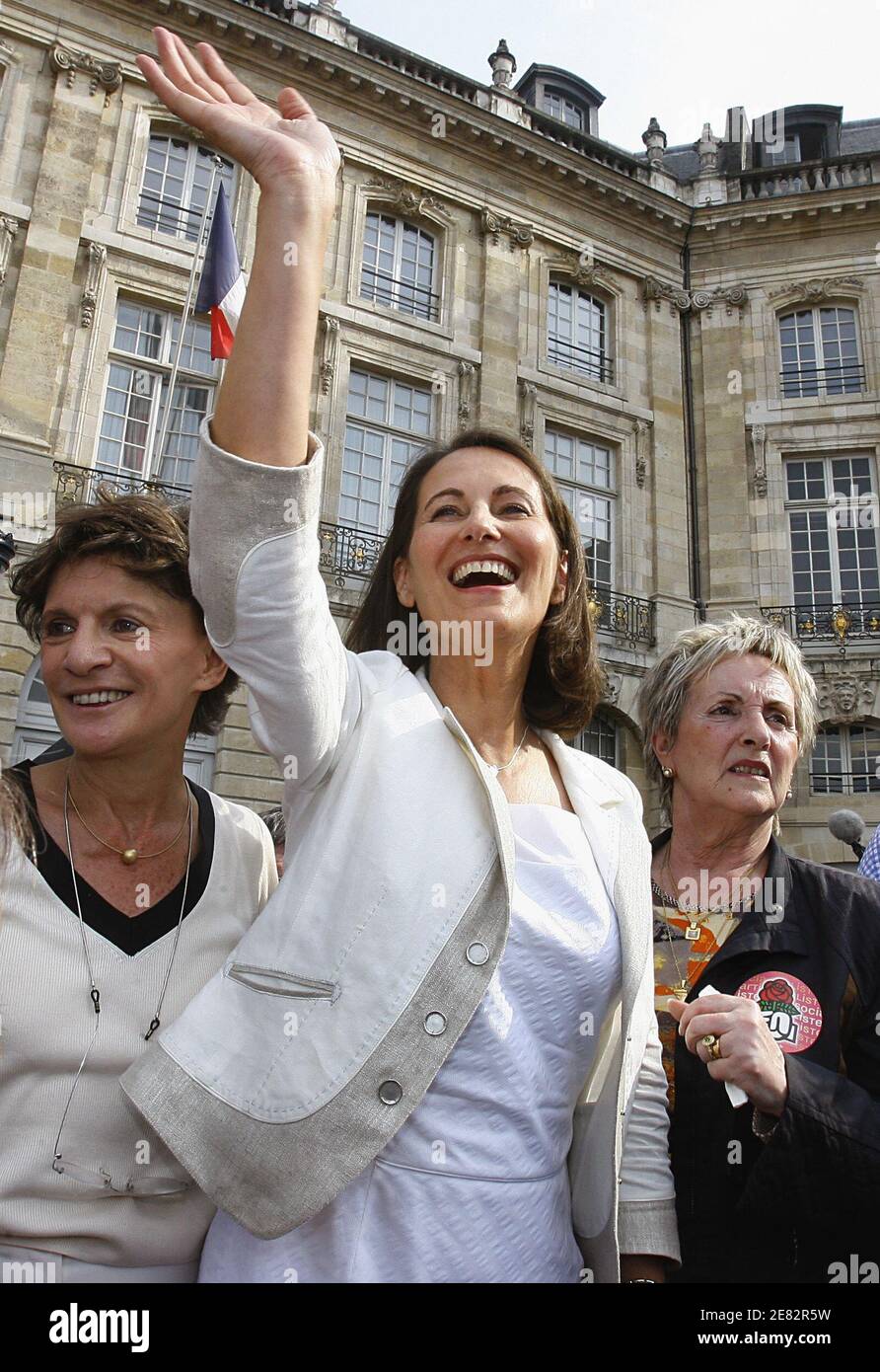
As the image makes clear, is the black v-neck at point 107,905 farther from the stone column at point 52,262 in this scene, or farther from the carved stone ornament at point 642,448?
the carved stone ornament at point 642,448

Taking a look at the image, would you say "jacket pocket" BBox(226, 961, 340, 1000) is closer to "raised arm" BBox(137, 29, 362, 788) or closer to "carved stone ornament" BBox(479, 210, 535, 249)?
"raised arm" BBox(137, 29, 362, 788)

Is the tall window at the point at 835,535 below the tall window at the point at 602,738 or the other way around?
the other way around

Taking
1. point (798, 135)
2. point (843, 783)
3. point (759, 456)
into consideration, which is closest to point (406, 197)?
point (759, 456)

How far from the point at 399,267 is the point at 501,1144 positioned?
15.5 meters

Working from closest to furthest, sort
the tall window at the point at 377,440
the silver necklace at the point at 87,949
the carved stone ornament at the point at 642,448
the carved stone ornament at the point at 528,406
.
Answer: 1. the silver necklace at the point at 87,949
2. the tall window at the point at 377,440
3. the carved stone ornament at the point at 528,406
4. the carved stone ornament at the point at 642,448

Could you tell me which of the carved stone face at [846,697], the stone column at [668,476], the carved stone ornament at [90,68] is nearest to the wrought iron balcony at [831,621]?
the carved stone face at [846,697]

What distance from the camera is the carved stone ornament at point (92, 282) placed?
12172mm

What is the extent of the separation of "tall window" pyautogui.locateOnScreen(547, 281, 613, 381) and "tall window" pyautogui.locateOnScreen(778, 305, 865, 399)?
3231 millimetres

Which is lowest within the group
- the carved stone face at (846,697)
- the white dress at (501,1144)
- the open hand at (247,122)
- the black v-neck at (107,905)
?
the white dress at (501,1144)

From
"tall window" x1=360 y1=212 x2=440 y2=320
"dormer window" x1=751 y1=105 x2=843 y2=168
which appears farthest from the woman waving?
"dormer window" x1=751 y1=105 x2=843 y2=168

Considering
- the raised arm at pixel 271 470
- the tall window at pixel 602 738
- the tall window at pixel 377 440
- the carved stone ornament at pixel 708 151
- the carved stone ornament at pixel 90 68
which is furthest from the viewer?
the carved stone ornament at pixel 708 151

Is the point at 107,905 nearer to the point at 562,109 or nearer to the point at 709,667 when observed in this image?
the point at 709,667

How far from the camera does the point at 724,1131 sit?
1.93 m

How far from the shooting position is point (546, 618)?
2012 millimetres
